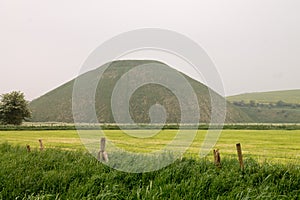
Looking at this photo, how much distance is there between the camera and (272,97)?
15750cm

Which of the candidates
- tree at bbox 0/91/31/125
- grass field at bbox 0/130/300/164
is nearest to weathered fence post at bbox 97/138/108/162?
grass field at bbox 0/130/300/164

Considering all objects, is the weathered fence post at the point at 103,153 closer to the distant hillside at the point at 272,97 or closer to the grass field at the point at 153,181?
the grass field at the point at 153,181

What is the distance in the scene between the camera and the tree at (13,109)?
69438mm

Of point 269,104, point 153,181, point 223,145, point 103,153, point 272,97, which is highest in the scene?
point 272,97

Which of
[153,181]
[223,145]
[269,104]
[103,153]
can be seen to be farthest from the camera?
[269,104]

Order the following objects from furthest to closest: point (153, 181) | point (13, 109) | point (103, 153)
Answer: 1. point (13, 109)
2. point (103, 153)
3. point (153, 181)

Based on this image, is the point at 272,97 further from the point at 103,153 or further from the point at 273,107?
the point at 103,153

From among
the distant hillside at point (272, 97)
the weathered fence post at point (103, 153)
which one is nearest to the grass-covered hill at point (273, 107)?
the distant hillside at point (272, 97)

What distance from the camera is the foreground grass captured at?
22.7ft

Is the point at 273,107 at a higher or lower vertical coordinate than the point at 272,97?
lower

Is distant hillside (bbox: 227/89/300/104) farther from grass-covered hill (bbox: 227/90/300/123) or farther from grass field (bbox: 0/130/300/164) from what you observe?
grass field (bbox: 0/130/300/164)

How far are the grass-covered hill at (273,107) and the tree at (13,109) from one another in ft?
242

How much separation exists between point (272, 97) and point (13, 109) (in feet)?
391

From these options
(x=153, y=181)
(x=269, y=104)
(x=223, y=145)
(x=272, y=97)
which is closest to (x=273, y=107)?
(x=269, y=104)
